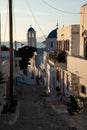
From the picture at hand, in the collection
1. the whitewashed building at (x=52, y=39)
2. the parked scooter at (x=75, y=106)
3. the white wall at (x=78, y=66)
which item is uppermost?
the whitewashed building at (x=52, y=39)

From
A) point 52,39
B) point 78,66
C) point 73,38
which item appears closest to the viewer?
point 78,66

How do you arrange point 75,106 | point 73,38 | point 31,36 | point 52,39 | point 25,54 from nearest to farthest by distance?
1. point 75,106
2. point 73,38
3. point 52,39
4. point 25,54
5. point 31,36

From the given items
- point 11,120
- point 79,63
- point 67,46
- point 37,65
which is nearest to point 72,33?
point 67,46

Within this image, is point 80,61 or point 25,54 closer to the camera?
point 80,61

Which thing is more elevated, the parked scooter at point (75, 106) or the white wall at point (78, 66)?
the white wall at point (78, 66)

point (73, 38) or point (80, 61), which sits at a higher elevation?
point (73, 38)

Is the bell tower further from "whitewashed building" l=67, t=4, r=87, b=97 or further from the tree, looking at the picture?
"whitewashed building" l=67, t=4, r=87, b=97

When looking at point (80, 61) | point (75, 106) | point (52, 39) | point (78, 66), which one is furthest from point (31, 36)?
point (75, 106)

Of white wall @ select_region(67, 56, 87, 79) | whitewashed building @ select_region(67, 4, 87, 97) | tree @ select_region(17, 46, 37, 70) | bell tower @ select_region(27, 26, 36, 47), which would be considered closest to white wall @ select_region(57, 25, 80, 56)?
whitewashed building @ select_region(67, 4, 87, 97)

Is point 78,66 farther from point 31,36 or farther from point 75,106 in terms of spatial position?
point 31,36

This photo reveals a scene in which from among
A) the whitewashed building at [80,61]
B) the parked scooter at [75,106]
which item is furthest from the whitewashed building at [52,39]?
the parked scooter at [75,106]

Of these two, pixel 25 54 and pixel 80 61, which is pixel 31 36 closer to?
pixel 25 54

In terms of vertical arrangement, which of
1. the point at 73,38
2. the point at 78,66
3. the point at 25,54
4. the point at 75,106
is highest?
the point at 73,38

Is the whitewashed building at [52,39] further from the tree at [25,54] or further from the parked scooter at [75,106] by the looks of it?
the parked scooter at [75,106]
